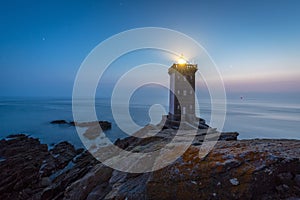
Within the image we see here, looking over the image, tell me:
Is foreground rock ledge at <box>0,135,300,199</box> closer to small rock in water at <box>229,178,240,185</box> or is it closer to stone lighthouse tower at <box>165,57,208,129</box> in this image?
small rock in water at <box>229,178,240,185</box>

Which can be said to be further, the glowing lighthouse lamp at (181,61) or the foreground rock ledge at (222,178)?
the glowing lighthouse lamp at (181,61)

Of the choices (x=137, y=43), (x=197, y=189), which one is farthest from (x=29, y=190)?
(x=137, y=43)

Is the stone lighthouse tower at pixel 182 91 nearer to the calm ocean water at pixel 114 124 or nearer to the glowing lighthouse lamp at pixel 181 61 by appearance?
the glowing lighthouse lamp at pixel 181 61

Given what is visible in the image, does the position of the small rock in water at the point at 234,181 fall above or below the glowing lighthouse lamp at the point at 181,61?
below

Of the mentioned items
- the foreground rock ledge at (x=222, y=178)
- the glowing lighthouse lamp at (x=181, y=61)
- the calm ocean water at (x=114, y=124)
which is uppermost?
the glowing lighthouse lamp at (x=181, y=61)

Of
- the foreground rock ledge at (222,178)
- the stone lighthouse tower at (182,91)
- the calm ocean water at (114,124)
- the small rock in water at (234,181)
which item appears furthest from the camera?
the calm ocean water at (114,124)

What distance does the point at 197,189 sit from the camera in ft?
12.3

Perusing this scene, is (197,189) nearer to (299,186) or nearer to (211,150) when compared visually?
(211,150)

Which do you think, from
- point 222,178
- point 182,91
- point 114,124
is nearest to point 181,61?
point 182,91

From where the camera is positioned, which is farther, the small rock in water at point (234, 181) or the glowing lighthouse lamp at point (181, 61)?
the glowing lighthouse lamp at point (181, 61)

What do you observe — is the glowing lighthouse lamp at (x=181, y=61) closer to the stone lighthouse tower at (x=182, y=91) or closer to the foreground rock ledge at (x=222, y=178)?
the stone lighthouse tower at (x=182, y=91)

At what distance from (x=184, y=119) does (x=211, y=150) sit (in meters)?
15.3

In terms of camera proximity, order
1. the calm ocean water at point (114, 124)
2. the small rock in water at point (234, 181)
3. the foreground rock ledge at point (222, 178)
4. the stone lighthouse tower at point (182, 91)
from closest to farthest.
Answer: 1. the foreground rock ledge at point (222, 178)
2. the small rock in water at point (234, 181)
3. the stone lighthouse tower at point (182, 91)
4. the calm ocean water at point (114, 124)

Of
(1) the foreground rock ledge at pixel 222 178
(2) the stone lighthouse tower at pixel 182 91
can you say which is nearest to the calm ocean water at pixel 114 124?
(2) the stone lighthouse tower at pixel 182 91
